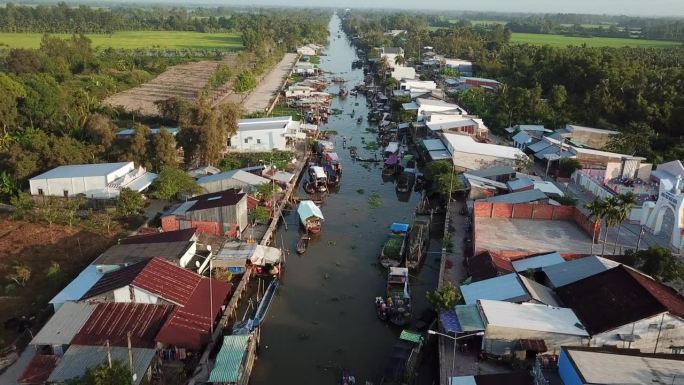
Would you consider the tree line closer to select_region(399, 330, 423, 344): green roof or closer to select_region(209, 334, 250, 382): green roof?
select_region(399, 330, 423, 344): green roof

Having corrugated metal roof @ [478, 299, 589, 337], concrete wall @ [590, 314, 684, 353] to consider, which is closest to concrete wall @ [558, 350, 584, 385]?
corrugated metal roof @ [478, 299, 589, 337]

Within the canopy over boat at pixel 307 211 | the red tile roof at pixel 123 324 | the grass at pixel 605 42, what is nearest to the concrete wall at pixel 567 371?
the red tile roof at pixel 123 324

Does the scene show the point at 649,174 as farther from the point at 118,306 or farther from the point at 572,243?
the point at 118,306

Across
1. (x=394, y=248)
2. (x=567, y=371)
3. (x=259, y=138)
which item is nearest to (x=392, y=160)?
(x=259, y=138)

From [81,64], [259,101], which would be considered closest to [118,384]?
[259,101]

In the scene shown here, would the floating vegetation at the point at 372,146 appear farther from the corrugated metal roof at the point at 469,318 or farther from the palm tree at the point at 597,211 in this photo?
the corrugated metal roof at the point at 469,318

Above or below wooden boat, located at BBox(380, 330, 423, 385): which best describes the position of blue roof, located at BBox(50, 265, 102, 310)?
above

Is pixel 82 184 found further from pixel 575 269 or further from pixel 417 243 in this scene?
pixel 575 269
